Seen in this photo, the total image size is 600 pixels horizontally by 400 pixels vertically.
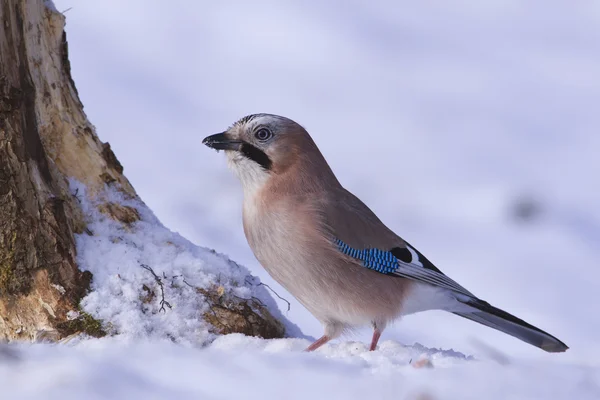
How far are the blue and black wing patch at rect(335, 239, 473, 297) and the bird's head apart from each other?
55cm

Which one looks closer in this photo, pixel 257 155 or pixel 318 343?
pixel 318 343

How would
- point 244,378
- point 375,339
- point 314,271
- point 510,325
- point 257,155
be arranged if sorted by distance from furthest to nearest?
point 510,325 → point 257,155 → point 375,339 → point 314,271 → point 244,378

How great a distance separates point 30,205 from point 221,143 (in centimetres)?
117

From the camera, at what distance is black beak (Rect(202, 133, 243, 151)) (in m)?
5.32

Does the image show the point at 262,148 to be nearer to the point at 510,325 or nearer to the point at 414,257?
the point at 414,257

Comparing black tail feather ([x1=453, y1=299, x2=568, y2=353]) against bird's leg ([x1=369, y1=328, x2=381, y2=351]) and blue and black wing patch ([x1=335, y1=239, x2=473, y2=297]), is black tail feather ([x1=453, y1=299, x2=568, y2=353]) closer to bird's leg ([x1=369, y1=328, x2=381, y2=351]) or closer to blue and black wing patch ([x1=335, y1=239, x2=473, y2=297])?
blue and black wing patch ([x1=335, y1=239, x2=473, y2=297])

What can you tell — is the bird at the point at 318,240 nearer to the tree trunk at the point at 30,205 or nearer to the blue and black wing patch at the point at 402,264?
the blue and black wing patch at the point at 402,264

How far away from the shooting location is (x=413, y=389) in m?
2.93

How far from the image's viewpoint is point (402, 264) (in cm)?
545

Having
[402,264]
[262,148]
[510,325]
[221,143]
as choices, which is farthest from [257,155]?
[510,325]

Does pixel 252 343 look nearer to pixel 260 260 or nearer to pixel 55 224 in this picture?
pixel 260 260

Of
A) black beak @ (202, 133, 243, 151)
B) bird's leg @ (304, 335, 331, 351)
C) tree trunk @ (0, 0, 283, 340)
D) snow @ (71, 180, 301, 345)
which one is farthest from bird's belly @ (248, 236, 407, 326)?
tree trunk @ (0, 0, 283, 340)

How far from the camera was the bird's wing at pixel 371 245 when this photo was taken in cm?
525

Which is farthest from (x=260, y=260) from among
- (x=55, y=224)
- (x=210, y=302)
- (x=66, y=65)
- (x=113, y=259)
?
(x=66, y=65)
